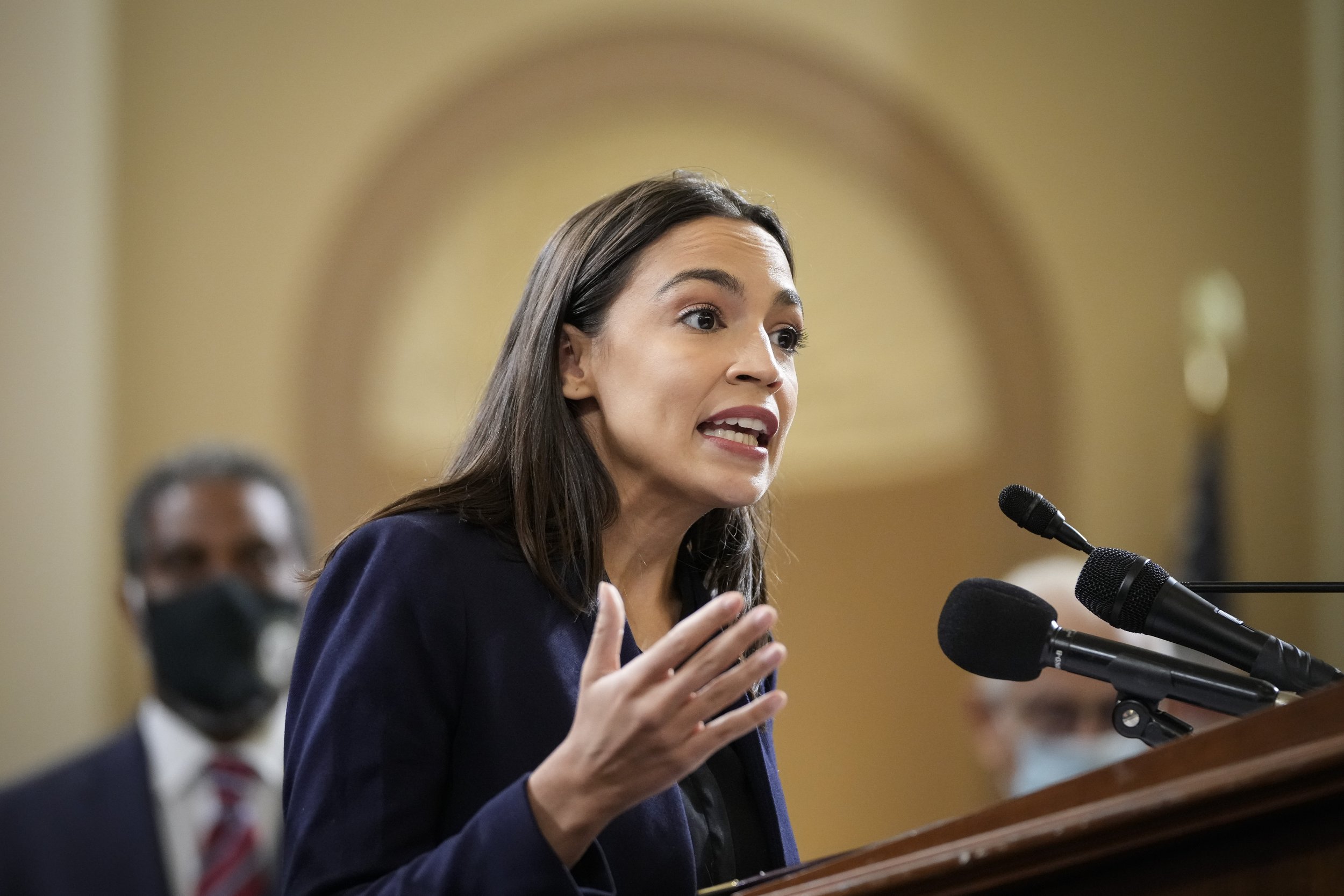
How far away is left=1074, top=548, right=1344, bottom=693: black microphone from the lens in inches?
49.4

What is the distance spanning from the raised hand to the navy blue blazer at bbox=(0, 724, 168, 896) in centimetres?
173

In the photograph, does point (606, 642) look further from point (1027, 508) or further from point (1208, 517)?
point (1208, 517)

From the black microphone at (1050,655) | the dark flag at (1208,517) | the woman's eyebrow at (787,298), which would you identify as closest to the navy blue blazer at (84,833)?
the woman's eyebrow at (787,298)

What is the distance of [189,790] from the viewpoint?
279cm

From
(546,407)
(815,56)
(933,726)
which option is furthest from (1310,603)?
(546,407)

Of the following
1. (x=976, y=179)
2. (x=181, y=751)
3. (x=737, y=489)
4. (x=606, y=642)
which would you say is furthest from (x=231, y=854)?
(x=976, y=179)

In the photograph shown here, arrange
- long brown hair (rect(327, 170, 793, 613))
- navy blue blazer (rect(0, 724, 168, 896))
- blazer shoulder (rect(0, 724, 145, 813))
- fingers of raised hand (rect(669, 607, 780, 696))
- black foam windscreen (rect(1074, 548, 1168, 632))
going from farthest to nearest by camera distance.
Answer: blazer shoulder (rect(0, 724, 145, 813)) → navy blue blazer (rect(0, 724, 168, 896)) → long brown hair (rect(327, 170, 793, 613)) → black foam windscreen (rect(1074, 548, 1168, 632)) → fingers of raised hand (rect(669, 607, 780, 696))

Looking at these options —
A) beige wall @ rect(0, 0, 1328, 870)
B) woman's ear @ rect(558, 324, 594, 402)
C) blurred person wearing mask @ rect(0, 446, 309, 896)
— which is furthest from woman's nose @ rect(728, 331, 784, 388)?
beige wall @ rect(0, 0, 1328, 870)

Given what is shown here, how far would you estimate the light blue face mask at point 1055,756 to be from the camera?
323 centimetres

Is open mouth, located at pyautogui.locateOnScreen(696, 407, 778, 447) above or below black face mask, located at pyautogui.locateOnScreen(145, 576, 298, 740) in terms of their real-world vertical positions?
above

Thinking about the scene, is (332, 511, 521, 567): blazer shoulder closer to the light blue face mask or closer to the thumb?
the thumb

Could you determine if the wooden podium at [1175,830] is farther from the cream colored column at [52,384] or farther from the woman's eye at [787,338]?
the cream colored column at [52,384]

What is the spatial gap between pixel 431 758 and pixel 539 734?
12 cm

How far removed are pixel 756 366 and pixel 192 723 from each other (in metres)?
1.86
